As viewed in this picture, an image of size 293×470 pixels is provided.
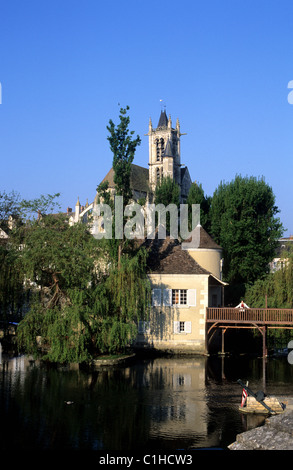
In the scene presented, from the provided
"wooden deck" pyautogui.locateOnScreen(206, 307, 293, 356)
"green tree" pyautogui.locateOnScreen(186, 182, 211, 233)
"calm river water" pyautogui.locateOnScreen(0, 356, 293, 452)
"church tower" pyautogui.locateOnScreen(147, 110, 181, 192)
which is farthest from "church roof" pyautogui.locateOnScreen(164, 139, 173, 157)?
"calm river water" pyautogui.locateOnScreen(0, 356, 293, 452)

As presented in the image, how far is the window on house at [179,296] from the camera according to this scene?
3431 centimetres

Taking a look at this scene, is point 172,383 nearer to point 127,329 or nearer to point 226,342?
point 127,329

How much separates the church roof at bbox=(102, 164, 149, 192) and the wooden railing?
5776 centimetres

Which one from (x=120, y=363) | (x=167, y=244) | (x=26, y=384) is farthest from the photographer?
(x=167, y=244)

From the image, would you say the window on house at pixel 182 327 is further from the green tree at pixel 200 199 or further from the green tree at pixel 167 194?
the green tree at pixel 167 194

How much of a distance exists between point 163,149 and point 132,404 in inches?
3299

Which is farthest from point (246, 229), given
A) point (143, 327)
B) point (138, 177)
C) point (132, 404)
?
point (138, 177)

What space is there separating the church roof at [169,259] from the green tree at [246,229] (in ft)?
33.6

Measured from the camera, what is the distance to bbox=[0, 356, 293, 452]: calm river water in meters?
15.6

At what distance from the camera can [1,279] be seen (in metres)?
31.8

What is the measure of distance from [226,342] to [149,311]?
7.59 metres

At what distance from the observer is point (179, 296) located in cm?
3434

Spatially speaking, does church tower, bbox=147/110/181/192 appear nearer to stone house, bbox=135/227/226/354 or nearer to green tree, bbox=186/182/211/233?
green tree, bbox=186/182/211/233
